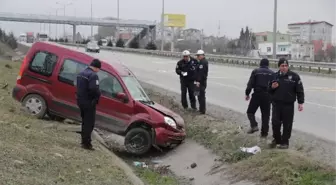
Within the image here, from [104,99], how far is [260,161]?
3.85 meters

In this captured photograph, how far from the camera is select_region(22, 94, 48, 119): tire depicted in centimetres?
1097

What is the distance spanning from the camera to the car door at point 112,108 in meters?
10.2

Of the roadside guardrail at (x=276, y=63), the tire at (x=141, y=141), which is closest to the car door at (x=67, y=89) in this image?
the tire at (x=141, y=141)

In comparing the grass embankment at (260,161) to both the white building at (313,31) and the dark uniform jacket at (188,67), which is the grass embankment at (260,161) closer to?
the dark uniform jacket at (188,67)

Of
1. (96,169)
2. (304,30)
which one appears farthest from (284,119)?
(304,30)

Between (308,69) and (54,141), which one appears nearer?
(54,141)

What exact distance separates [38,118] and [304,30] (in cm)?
10136

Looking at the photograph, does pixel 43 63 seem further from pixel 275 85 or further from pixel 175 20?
pixel 175 20

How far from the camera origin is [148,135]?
1014 cm

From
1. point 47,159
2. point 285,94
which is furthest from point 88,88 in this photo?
point 285,94

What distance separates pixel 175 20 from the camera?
364ft

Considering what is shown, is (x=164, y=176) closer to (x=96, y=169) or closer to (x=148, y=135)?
(x=148, y=135)

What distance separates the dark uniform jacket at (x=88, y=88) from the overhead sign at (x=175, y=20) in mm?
100779

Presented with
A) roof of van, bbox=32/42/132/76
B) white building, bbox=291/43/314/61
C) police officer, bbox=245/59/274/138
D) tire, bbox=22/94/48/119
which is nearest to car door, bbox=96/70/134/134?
roof of van, bbox=32/42/132/76
